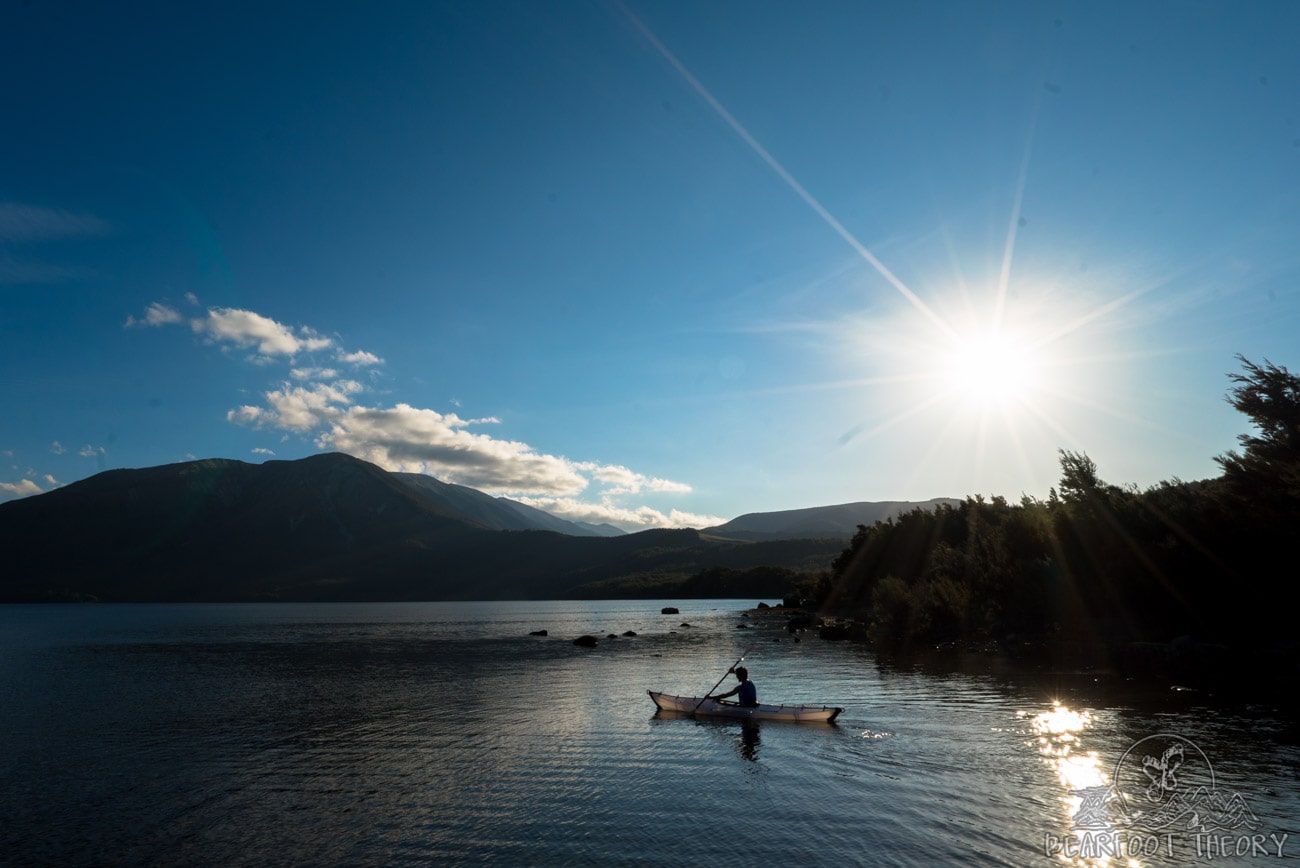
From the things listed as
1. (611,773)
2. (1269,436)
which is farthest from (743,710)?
(1269,436)

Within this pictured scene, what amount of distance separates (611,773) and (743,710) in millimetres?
11727

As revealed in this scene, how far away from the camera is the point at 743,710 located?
34.6m

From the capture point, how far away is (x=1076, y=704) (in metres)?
33.9

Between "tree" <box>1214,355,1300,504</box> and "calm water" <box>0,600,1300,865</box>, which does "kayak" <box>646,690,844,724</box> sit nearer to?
"calm water" <box>0,600,1300,865</box>

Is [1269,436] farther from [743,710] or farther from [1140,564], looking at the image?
[743,710]

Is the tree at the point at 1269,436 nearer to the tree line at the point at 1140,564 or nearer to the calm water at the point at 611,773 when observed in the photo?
the tree line at the point at 1140,564

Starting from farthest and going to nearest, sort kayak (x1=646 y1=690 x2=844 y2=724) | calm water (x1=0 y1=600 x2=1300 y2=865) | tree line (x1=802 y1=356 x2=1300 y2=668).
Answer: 1. tree line (x1=802 y1=356 x2=1300 y2=668)
2. kayak (x1=646 y1=690 x2=844 y2=724)
3. calm water (x1=0 y1=600 x2=1300 y2=865)

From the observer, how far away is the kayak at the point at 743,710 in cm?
Answer: 3266

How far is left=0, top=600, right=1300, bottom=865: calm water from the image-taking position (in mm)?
17406

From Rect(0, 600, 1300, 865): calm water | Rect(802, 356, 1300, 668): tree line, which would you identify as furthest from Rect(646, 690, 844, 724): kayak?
Rect(802, 356, 1300, 668): tree line

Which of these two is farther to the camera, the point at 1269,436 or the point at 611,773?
the point at 1269,436

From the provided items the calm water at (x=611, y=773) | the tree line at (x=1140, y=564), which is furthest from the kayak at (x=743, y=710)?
the tree line at (x=1140, y=564)

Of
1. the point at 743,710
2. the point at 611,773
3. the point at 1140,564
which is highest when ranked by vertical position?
the point at 1140,564

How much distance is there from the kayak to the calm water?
69 centimetres
